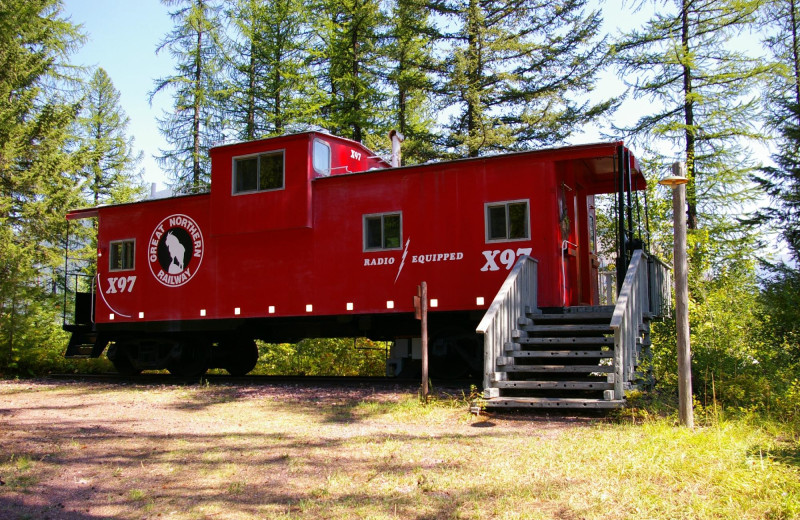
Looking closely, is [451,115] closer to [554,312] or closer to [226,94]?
[226,94]

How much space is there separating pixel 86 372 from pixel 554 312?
11.4 m

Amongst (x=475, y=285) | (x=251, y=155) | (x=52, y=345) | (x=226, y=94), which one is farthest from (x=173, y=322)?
(x=226, y=94)

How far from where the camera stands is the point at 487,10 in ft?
66.6

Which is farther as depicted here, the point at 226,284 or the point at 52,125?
the point at 52,125

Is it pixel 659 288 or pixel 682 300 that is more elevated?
pixel 659 288

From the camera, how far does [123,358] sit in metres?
14.5

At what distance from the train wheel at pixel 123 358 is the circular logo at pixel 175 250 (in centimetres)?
194

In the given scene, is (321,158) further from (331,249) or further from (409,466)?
(409,466)

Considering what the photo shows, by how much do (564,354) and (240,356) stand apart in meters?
8.19

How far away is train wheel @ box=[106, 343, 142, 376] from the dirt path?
4.49m

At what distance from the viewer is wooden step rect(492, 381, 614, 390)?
776 centimetres

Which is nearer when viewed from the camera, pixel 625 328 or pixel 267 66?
pixel 625 328

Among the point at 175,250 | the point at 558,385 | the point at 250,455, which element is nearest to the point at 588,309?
the point at 558,385

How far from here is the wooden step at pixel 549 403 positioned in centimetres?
754
